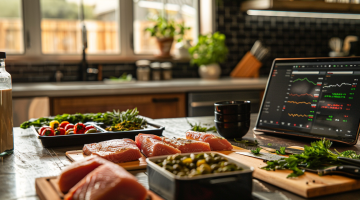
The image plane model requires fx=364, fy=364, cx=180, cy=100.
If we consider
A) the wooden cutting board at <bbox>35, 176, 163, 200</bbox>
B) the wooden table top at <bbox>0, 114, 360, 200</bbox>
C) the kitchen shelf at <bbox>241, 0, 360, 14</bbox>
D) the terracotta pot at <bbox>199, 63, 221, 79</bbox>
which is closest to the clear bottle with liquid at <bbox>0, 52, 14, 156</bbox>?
the wooden table top at <bbox>0, 114, 360, 200</bbox>

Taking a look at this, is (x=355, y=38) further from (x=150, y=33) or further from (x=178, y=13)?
(x=150, y=33)

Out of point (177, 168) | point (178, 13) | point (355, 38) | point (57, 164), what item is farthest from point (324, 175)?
point (355, 38)

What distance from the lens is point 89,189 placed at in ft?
2.11

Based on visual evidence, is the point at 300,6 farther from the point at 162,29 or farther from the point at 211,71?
the point at 162,29

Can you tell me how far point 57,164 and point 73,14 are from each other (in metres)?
3.16

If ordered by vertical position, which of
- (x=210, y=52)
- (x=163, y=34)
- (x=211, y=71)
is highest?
(x=163, y=34)

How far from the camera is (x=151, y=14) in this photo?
4.21 metres

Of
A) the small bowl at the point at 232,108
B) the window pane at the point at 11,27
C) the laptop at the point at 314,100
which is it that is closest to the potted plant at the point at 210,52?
the window pane at the point at 11,27

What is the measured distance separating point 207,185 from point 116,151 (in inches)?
15.2

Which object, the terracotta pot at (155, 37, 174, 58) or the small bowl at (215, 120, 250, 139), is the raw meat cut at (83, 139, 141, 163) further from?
the terracotta pot at (155, 37, 174, 58)

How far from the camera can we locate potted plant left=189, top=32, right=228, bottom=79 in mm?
3971

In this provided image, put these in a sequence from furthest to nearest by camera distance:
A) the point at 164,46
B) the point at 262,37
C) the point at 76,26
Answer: the point at 262,37 < the point at 164,46 < the point at 76,26

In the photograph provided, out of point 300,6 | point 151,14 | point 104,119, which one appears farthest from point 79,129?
point 300,6

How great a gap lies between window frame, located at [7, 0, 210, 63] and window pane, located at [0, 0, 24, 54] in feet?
0.20
